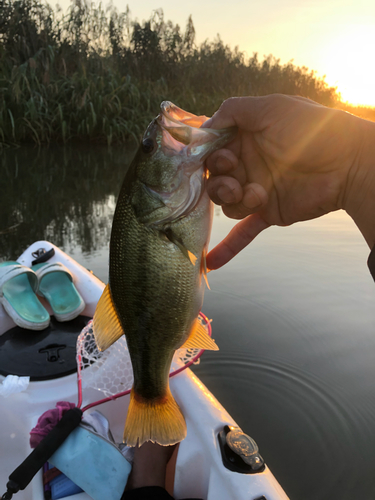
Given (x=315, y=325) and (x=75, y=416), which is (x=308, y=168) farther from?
(x=315, y=325)

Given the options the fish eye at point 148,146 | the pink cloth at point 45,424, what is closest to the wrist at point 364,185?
the fish eye at point 148,146

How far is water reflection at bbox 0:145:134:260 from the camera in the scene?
598 cm

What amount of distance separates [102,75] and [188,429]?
12.7 m

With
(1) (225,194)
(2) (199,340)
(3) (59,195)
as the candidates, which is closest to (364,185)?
(1) (225,194)

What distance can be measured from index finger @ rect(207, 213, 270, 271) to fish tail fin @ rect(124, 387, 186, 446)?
2.30 ft

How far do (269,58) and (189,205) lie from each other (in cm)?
1753

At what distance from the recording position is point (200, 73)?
1552cm

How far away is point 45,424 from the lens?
2.12 metres

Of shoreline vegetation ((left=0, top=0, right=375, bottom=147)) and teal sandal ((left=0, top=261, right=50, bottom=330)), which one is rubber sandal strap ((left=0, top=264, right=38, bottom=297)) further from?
shoreline vegetation ((left=0, top=0, right=375, bottom=147))

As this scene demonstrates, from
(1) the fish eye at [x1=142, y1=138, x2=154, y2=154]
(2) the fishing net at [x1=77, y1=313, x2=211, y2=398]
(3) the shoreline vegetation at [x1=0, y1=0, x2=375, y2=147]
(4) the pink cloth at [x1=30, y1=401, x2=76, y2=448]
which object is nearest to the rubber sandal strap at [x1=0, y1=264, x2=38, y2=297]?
(2) the fishing net at [x1=77, y1=313, x2=211, y2=398]

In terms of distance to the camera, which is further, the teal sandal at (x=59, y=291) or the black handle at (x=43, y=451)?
the teal sandal at (x=59, y=291)

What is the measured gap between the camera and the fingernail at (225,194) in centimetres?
154

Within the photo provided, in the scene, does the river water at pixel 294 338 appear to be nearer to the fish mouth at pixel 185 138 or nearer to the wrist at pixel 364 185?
the wrist at pixel 364 185

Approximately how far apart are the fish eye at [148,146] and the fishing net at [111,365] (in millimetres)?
1183
